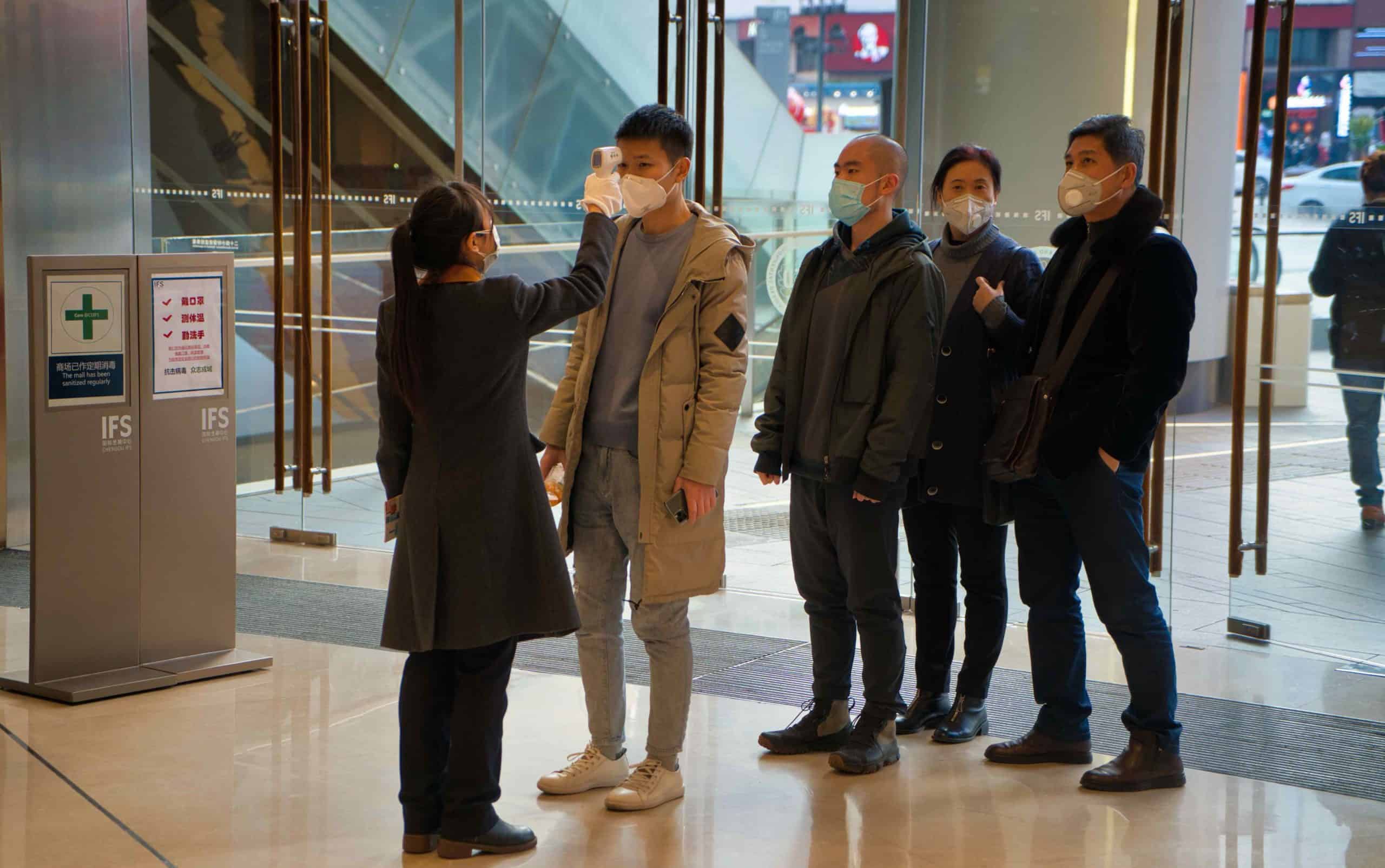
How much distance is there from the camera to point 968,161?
355 centimetres

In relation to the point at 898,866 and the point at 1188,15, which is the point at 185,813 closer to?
the point at 898,866

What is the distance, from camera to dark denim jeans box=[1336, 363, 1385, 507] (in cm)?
432

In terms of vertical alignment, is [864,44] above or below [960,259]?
above

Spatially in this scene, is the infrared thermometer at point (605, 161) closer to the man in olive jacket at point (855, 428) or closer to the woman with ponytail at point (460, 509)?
the woman with ponytail at point (460, 509)

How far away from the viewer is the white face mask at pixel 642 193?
3094 mm

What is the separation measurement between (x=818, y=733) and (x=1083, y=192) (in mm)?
1535

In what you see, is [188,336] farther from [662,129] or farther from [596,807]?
[596,807]

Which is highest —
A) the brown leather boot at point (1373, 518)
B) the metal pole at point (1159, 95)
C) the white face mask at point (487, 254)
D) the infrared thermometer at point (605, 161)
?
the metal pole at point (1159, 95)

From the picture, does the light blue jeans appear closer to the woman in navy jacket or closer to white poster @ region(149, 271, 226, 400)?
the woman in navy jacket

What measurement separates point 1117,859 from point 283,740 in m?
2.14

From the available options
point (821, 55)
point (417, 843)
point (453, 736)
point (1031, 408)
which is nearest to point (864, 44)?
point (821, 55)

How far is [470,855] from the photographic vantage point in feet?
9.56

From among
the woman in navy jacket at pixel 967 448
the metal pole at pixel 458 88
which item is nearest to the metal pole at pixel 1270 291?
the woman in navy jacket at pixel 967 448

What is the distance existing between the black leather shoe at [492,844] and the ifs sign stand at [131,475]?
1631 mm
